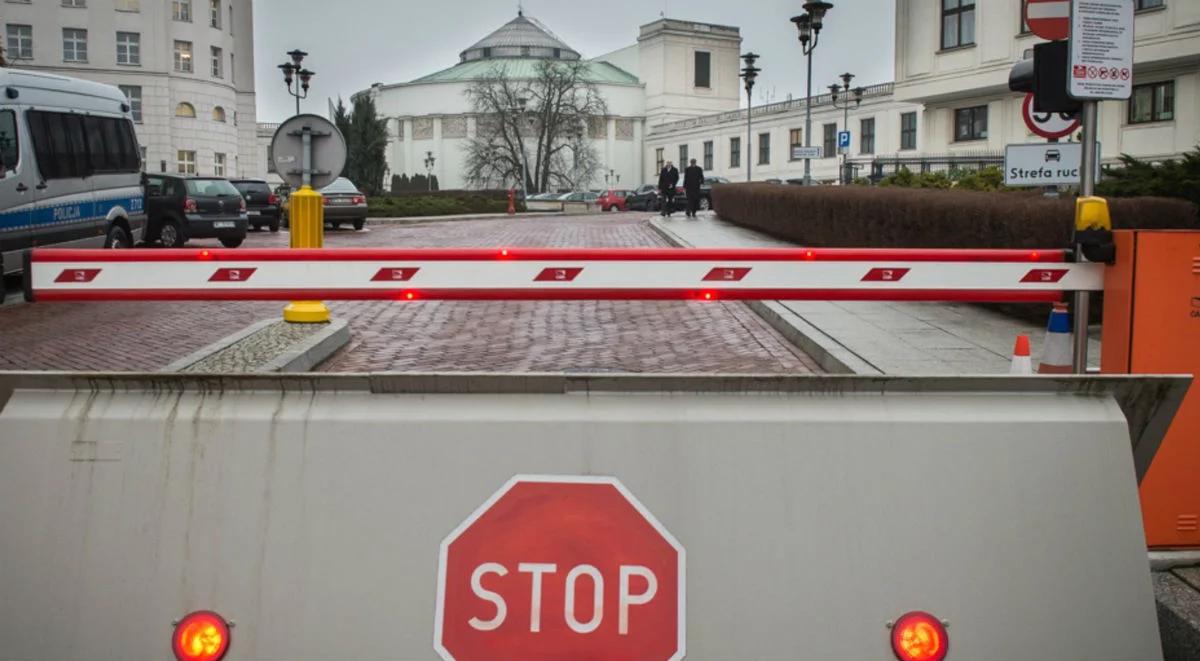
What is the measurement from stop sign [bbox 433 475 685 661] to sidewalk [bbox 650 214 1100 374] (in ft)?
16.7

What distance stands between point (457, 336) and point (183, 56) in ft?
212

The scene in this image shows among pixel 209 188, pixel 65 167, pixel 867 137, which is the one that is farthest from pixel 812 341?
pixel 867 137

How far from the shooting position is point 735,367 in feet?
32.4

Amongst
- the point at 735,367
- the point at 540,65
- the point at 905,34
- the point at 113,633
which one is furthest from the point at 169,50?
the point at 113,633

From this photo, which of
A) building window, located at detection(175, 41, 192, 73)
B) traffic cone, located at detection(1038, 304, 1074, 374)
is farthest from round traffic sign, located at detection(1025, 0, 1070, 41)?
building window, located at detection(175, 41, 192, 73)

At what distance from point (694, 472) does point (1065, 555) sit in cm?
86

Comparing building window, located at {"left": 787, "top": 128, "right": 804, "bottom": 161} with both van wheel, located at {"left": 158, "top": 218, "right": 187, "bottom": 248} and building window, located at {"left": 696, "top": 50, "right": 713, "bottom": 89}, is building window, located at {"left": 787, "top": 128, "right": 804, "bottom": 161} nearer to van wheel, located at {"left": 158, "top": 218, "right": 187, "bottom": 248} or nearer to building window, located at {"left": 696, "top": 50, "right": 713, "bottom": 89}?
building window, located at {"left": 696, "top": 50, "right": 713, "bottom": 89}

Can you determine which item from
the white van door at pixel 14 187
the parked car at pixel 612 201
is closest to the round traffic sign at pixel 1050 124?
the white van door at pixel 14 187

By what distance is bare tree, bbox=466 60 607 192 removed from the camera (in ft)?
309

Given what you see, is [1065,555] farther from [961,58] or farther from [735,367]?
[961,58]

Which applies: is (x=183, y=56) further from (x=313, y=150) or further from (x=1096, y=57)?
(x=1096, y=57)

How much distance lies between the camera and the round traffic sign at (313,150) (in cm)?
1175

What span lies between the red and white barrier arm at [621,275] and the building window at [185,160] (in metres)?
69.5

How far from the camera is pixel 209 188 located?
25656 mm
